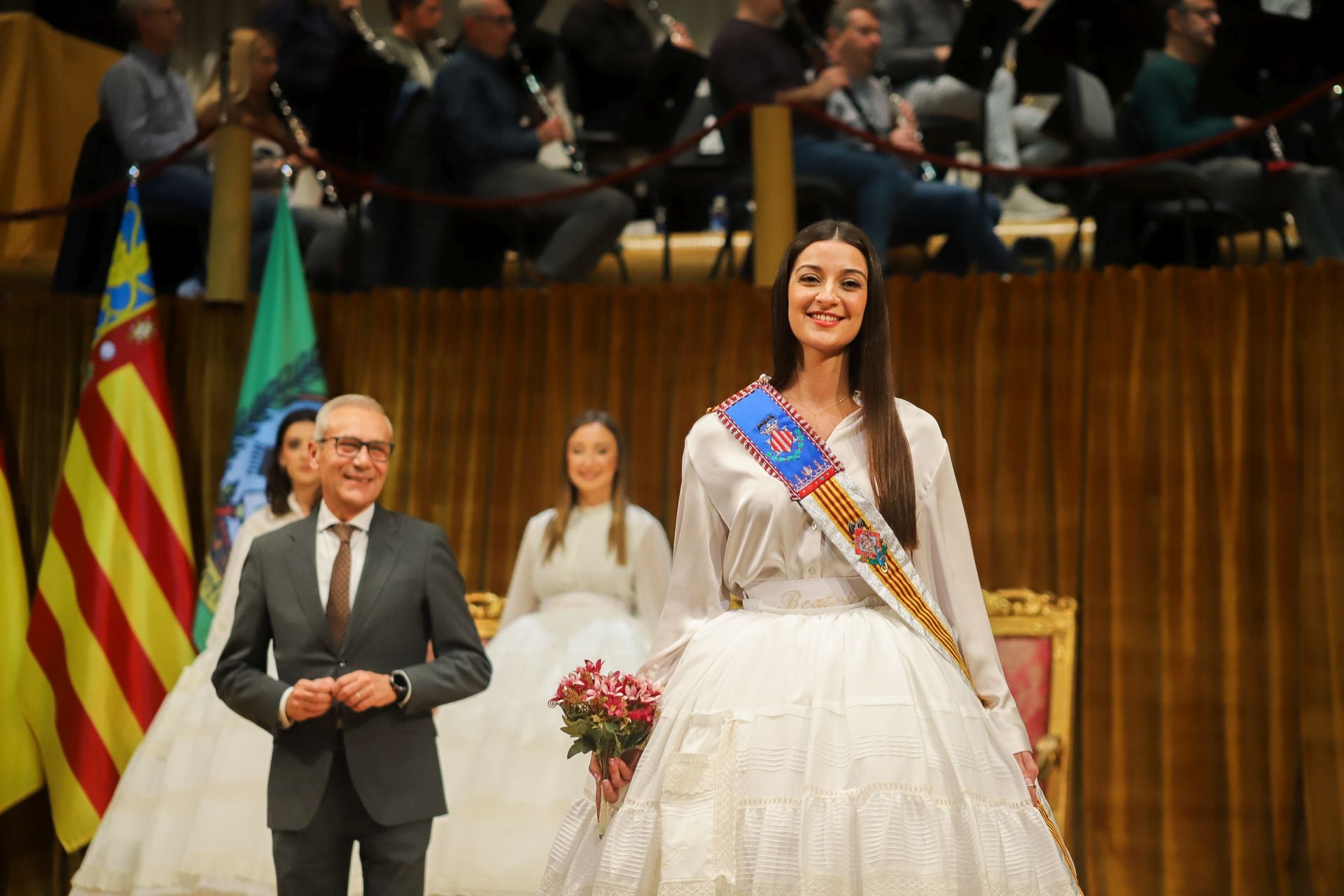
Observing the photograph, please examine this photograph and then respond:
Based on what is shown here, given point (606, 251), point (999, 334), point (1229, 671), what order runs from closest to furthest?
point (1229, 671)
point (999, 334)
point (606, 251)

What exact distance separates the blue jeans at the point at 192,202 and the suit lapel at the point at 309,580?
343 cm

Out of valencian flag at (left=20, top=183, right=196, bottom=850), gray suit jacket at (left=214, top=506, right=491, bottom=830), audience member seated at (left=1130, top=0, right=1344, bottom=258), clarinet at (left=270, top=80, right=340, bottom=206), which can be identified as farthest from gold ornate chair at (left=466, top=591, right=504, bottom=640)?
audience member seated at (left=1130, top=0, right=1344, bottom=258)

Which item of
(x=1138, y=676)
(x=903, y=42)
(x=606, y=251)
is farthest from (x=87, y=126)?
(x=1138, y=676)

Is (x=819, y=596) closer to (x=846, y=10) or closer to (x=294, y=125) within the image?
(x=846, y=10)

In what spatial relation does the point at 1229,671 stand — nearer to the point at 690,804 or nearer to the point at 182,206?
the point at 690,804

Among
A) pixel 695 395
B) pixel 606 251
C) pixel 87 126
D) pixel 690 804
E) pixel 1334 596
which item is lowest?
pixel 690 804

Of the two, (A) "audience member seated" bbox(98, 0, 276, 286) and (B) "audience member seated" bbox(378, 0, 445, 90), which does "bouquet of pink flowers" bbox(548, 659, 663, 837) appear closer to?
(A) "audience member seated" bbox(98, 0, 276, 286)

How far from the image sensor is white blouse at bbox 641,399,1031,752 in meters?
2.64

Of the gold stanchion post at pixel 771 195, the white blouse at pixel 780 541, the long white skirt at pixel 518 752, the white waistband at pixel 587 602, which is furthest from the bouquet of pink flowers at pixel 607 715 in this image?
the gold stanchion post at pixel 771 195

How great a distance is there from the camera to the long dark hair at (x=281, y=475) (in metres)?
5.35

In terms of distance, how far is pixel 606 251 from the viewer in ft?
21.9

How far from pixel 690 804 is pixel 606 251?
4.56 metres

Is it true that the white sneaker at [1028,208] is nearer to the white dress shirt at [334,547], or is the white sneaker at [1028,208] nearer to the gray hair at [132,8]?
the gray hair at [132,8]

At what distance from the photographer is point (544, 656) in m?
5.16
